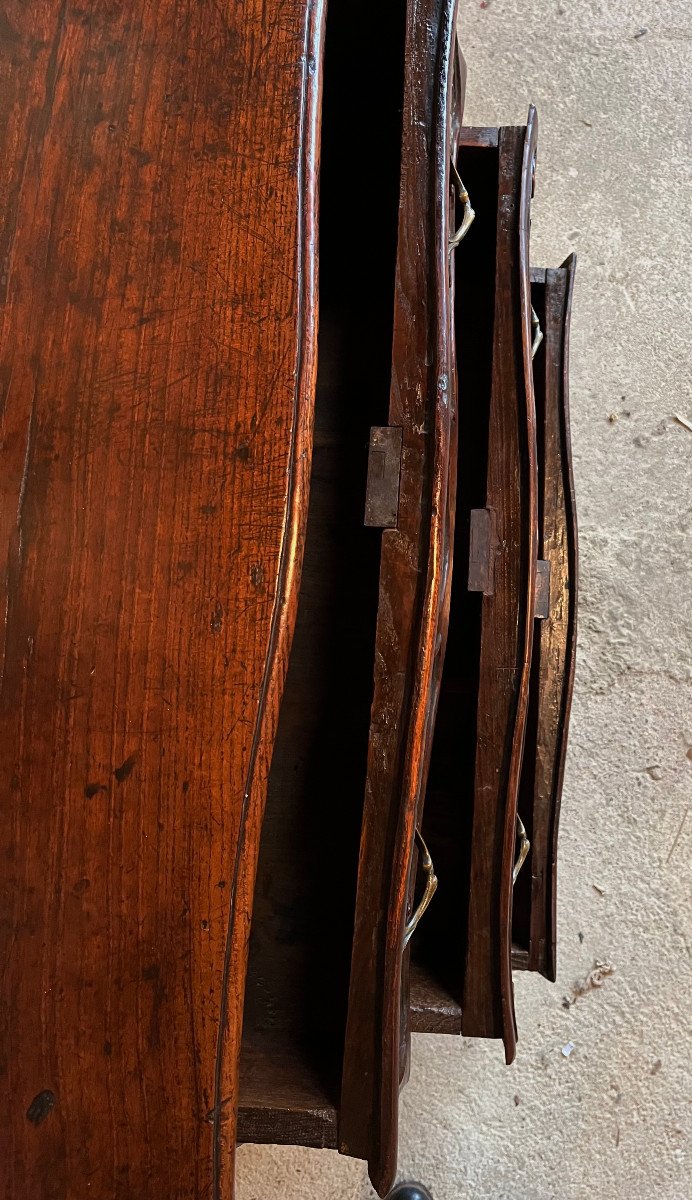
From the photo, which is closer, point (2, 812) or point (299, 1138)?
point (2, 812)

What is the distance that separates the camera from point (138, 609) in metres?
0.60

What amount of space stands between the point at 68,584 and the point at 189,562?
0.09 m

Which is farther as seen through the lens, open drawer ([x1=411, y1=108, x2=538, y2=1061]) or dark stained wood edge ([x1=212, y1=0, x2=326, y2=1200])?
open drawer ([x1=411, y1=108, x2=538, y2=1061])

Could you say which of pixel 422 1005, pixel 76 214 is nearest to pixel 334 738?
pixel 422 1005

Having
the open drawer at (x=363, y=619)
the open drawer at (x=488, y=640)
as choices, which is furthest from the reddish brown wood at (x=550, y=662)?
the open drawer at (x=363, y=619)

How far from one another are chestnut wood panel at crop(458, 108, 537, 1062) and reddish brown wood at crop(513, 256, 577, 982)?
296 mm

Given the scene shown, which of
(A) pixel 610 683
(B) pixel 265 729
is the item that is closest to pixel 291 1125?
(B) pixel 265 729

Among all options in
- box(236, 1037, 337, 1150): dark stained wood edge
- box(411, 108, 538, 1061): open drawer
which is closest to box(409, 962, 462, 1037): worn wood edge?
box(411, 108, 538, 1061): open drawer

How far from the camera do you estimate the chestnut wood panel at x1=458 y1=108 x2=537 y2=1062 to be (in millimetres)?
1117

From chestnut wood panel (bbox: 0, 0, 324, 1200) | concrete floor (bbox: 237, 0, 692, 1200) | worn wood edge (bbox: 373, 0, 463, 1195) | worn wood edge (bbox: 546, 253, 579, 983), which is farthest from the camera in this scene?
concrete floor (bbox: 237, 0, 692, 1200)

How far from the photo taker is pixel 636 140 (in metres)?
1.98

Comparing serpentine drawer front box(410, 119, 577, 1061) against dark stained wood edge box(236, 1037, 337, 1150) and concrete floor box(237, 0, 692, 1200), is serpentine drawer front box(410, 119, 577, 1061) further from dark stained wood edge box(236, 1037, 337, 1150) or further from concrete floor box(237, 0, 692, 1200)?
concrete floor box(237, 0, 692, 1200)

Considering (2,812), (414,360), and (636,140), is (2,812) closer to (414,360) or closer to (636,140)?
(414,360)

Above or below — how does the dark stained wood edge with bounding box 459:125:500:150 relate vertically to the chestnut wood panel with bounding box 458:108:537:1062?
above
